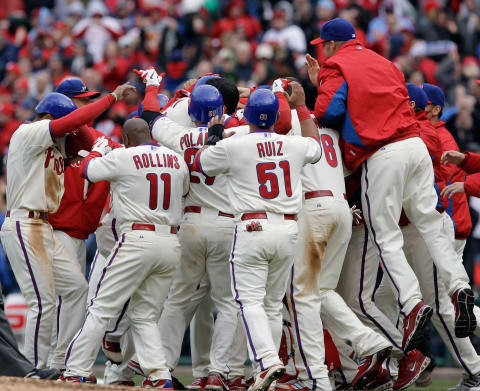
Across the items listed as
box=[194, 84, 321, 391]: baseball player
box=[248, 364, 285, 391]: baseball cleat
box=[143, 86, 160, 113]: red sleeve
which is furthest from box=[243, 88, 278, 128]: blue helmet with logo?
box=[248, 364, 285, 391]: baseball cleat

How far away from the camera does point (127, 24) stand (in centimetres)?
1909

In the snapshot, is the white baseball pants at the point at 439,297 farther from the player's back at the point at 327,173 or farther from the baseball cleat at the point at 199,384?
the baseball cleat at the point at 199,384

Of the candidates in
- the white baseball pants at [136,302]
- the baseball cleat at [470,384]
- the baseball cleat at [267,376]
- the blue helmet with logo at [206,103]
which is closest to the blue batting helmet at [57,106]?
the blue helmet with logo at [206,103]

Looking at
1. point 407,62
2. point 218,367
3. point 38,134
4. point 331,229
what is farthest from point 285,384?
point 407,62

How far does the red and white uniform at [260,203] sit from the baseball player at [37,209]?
1.34m

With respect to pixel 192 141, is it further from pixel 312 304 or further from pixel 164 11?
pixel 164 11

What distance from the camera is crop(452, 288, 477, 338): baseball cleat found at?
25.2 feet

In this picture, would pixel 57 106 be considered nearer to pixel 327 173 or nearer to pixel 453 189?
pixel 327 173

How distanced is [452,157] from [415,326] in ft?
5.41

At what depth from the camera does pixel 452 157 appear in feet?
27.3

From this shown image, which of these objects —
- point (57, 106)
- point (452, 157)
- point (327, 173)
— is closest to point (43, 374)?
point (57, 106)

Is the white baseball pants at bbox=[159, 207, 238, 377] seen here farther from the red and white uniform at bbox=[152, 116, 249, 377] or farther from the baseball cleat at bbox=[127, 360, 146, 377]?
the baseball cleat at bbox=[127, 360, 146, 377]

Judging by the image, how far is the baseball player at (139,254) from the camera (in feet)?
24.7

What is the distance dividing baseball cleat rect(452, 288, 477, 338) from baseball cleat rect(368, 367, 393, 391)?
0.87 meters
